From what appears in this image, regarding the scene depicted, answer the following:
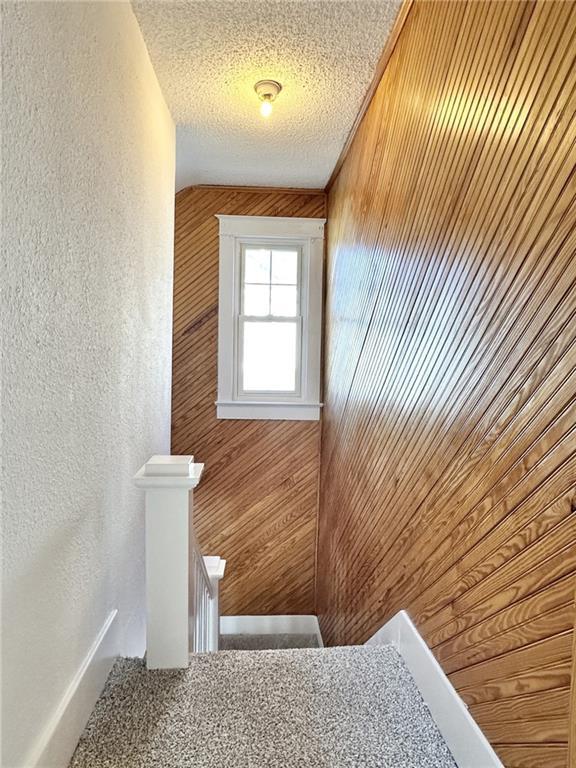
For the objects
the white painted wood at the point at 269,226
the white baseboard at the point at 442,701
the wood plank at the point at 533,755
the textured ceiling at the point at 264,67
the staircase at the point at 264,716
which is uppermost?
the textured ceiling at the point at 264,67

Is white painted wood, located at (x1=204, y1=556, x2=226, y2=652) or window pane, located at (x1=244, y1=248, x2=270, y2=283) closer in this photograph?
white painted wood, located at (x1=204, y1=556, x2=226, y2=652)

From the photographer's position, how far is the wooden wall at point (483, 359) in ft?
2.93

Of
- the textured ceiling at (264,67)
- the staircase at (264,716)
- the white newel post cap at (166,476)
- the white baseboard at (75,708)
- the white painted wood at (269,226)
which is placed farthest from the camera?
the white painted wood at (269,226)

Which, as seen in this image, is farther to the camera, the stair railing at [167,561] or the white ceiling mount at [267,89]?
the white ceiling mount at [267,89]

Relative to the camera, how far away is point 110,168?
151 centimetres

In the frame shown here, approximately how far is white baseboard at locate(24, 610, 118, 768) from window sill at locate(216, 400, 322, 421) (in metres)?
2.48

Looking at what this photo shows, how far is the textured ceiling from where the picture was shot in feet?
5.97

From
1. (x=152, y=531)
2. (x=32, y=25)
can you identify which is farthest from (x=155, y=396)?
(x=32, y=25)

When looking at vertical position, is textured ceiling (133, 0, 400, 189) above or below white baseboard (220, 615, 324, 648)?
above

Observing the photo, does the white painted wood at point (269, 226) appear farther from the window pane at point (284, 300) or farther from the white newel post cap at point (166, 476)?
the white newel post cap at point (166, 476)

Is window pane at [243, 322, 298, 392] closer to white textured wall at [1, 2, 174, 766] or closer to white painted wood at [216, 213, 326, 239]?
white painted wood at [216, 213, 326, 239]

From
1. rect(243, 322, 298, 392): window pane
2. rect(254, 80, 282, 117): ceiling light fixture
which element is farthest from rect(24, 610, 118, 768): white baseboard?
rect(243, 322, 298, 392): window pane

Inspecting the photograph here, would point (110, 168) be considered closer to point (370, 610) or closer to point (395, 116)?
point (395, 116)

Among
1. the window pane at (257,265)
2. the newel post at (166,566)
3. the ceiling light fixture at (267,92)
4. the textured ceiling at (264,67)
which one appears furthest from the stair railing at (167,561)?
the window pane at (257,265)
